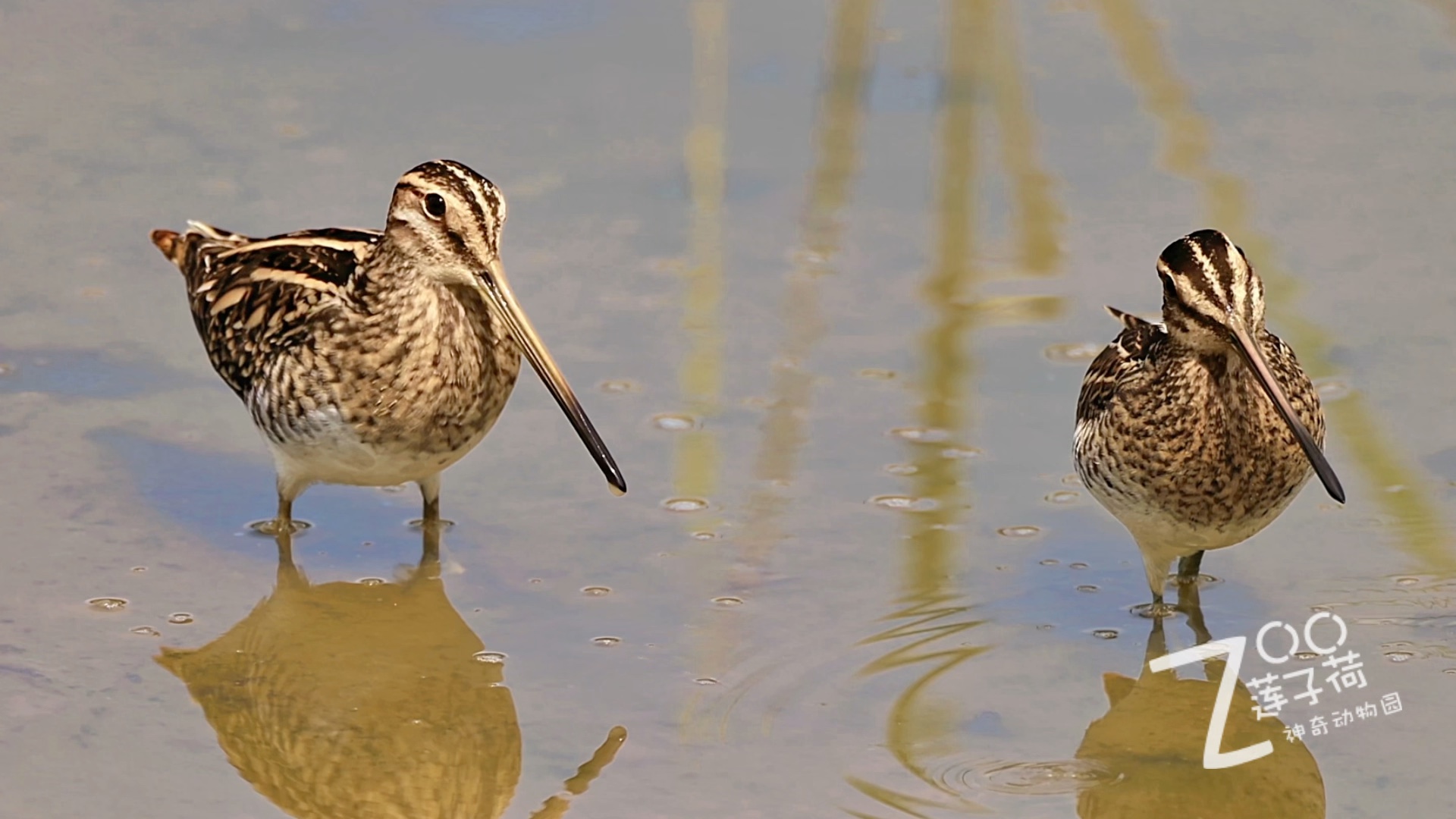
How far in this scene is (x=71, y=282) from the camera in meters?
8.77

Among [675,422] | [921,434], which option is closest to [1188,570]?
[921,434]

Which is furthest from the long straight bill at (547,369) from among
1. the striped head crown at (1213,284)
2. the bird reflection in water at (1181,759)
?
the striped head crown at (1213,284)

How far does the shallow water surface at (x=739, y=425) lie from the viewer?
20.4 ft

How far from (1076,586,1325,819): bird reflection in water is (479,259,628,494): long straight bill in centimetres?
154

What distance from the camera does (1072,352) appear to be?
838cm

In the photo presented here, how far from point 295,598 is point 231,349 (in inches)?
33.7

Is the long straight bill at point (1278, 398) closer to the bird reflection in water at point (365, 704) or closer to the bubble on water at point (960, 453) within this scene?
the bubble on water at point (960, 453)

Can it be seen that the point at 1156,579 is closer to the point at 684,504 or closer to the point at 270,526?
the point at 684,504

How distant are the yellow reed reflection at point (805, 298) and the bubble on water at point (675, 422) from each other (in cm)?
25

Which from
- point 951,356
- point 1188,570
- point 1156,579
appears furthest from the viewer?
point 951,356

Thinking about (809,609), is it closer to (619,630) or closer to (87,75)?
(619,630)

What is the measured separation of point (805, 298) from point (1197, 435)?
2.50 m

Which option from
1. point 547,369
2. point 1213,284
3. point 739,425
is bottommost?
point 739,425

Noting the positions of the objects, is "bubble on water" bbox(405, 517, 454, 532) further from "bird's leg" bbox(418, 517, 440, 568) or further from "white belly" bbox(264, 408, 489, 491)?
"white belly" bbox(264, 408, 489, 491)
